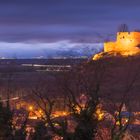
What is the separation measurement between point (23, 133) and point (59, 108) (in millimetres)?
23597

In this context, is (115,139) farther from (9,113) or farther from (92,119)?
(9,113)

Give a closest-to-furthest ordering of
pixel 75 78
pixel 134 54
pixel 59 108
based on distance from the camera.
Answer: pixel 75 78
pixel 59 108
pixel 134 54

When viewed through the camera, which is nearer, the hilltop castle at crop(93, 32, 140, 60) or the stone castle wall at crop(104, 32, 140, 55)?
the hilltop castle at crop(93, 32, 140, 60)

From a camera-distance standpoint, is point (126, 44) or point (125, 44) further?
point (126, 44)

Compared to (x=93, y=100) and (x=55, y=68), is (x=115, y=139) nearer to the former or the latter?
(x=93, y=100)

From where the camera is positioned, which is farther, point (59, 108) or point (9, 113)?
point (59, 108)

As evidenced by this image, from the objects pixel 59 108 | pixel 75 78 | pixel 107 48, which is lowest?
pixel 59 108

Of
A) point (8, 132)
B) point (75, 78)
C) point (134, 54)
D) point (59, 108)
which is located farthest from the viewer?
point (134, 54)

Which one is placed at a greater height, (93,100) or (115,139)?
(93,100)

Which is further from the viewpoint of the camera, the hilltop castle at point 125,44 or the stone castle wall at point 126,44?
the stone castle wall at point 126,44

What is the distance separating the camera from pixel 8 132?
1673 cm

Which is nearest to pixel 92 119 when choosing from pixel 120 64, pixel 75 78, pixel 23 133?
pixel 23 133

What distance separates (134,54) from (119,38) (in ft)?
15.5

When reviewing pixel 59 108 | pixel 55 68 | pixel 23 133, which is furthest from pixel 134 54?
pixel 23 133
